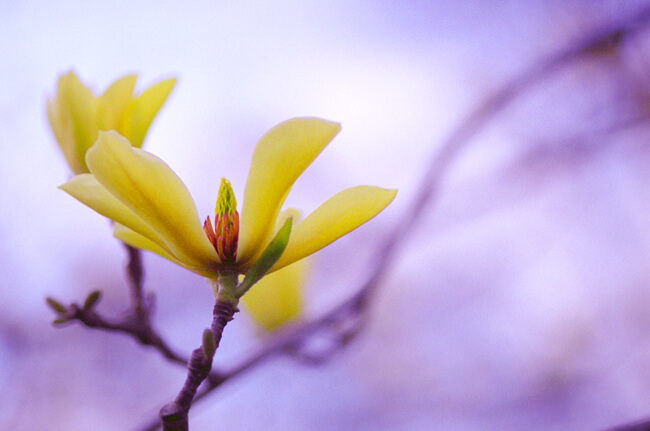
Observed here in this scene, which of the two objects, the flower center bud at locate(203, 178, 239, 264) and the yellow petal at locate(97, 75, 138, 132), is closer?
the flower center bud at locate(203, 178, 239, 264)

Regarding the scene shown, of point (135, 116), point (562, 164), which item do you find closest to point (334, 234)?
point (135, 116)

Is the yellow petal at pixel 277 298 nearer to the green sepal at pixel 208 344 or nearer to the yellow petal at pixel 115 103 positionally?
the yellow petal at pixel 115 103

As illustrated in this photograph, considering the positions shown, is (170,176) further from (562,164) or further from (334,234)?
(562,164)

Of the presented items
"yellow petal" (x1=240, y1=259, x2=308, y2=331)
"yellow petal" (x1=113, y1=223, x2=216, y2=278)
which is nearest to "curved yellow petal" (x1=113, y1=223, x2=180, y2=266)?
"yellow petal" (x1=113, y1=223, x2=216, y2=278)

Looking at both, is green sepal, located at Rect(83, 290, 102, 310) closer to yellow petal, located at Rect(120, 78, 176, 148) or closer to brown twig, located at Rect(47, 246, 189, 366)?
brown twig, located at Rect(47, 246, 189, 366)

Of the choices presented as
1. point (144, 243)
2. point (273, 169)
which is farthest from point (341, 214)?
point (144, 243)

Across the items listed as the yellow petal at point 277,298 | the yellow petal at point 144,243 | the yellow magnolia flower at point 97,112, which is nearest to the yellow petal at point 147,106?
the yellow magnolia flower at point 97,112
